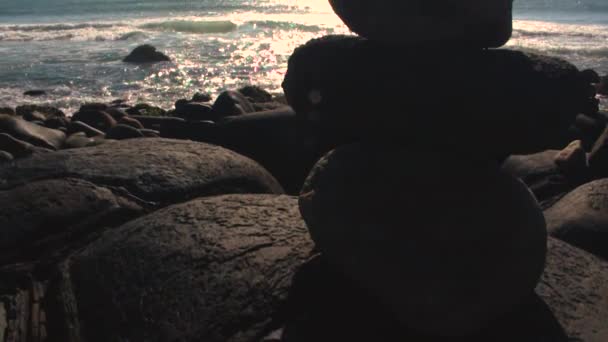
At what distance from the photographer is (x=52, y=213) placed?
126 inches

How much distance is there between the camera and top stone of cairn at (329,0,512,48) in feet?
8.47

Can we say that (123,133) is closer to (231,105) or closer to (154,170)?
(231,105)

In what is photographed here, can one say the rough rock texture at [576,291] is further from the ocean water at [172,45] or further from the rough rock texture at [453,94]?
the ocean water at [172,45]

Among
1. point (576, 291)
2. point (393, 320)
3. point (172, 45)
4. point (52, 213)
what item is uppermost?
point (52, 213)

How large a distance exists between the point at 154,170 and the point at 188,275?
3.65 feet

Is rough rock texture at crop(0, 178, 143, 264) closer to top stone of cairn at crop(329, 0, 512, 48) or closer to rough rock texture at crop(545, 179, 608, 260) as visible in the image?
top stone of cairn at crop(329, 0, 512, 48)

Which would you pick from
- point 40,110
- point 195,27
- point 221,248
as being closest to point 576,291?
point 221,248

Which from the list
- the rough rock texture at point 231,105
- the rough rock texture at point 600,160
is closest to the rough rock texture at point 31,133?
the rough rock texture at point 231,105

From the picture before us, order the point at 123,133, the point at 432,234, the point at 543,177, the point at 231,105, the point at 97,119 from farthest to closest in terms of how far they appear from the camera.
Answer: the point at 97,119
the point at 231,105
the point at 123,133
the point at 543,177
the point at 432,234

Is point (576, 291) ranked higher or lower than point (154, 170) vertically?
lower

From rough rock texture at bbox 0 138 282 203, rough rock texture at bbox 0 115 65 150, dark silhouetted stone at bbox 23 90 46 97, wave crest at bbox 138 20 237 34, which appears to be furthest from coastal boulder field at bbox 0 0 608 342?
wave crest at bbox 138 20 237 34

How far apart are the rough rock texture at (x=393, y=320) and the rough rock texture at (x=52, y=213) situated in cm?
118

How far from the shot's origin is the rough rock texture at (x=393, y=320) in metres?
2.56

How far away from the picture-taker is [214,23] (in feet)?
88.6
